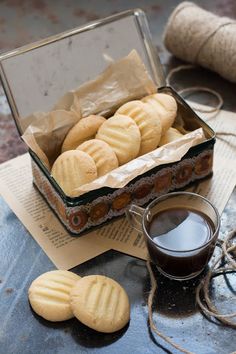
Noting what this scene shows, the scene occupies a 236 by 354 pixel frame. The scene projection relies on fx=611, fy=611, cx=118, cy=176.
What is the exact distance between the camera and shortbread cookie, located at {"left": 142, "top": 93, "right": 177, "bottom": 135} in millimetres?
976

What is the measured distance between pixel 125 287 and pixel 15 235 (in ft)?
0.66

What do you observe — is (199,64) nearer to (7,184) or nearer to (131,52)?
(131,52)

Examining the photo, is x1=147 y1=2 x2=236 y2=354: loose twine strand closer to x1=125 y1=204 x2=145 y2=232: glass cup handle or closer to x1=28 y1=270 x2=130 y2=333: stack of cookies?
x1=125 y1=204 x2=145 y2=232: glass cup handle

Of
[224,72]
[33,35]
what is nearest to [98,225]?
[224,72]

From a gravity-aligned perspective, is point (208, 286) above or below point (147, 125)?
below

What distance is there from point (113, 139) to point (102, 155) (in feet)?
0.13

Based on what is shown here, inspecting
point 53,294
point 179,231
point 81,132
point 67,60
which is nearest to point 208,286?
point 179,231

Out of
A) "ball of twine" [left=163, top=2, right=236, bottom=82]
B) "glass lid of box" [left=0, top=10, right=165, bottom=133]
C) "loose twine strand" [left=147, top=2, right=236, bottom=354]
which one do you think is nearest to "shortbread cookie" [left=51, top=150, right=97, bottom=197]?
"glass lid of box" [left=0, top=10, right=165, bottom=133]

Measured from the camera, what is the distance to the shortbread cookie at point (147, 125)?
0.94 metres

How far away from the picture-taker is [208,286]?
2.74 feet

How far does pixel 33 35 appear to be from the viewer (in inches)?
53.1

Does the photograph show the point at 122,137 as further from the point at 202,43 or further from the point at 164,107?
the point at 202,43

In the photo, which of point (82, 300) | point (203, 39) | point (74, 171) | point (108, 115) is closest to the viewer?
point (82, 300)

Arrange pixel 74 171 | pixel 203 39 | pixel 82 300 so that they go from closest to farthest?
pixel 82 300, pixel 74 171, pixel 203 39
